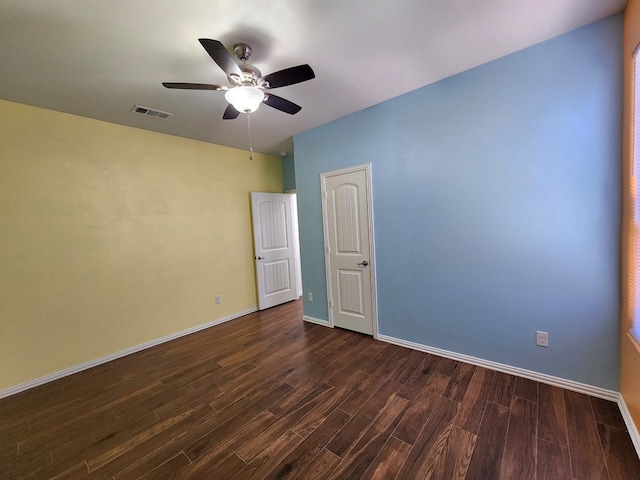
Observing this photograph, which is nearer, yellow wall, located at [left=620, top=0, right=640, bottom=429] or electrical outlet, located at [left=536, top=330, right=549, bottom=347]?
yellow wall, located at [left=620, top=0, right=640, bottom=429]

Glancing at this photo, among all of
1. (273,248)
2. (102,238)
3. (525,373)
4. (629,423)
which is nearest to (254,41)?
(102,238)

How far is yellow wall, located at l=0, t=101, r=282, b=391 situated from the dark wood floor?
0.54 m

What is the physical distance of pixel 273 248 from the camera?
14.8ft

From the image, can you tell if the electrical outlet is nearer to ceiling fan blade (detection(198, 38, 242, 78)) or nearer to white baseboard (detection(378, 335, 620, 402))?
white baseboard (detection(378, 335, 620, 402))

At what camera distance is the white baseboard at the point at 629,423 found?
57.7 inches

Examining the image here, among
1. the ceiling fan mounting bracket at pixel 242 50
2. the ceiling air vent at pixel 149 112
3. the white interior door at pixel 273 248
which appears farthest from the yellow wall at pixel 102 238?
the ceiling fan mounting bracket at pixel 242 50

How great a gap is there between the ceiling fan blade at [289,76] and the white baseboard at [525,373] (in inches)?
107

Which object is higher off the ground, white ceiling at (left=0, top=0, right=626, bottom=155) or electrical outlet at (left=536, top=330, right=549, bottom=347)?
white ceiling at (left=0, top=0, right=626, bottom=155)

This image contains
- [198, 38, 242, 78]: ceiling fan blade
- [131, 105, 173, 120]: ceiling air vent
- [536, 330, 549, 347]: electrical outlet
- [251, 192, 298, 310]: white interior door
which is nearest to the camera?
[198, 38, 242, 78]: ceiling fan blade

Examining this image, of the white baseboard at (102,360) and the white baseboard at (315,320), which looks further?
the white baseboard at (315,320)

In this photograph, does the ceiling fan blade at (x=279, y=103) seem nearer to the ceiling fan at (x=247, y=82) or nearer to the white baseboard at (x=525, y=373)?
the ceiling fan at (x=247, y=82)

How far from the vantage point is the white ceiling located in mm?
1527

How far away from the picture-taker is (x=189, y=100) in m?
2.52

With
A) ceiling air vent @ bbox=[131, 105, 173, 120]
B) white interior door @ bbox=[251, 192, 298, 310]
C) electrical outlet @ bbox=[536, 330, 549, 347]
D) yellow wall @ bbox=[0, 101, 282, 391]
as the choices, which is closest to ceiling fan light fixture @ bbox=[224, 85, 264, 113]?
ceiling air vent @ bbox=[131, 105, 173, 120]
